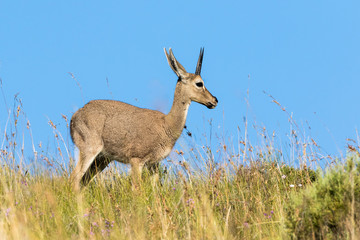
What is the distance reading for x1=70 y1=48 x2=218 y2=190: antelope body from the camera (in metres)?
9.20

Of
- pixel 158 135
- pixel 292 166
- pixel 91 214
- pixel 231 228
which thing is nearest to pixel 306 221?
pixel 231 228

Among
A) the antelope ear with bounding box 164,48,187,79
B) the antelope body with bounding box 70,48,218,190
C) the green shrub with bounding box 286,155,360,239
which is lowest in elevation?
the green shrub with bounding box 286,155,360,239

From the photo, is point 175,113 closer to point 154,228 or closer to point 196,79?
point 196,79

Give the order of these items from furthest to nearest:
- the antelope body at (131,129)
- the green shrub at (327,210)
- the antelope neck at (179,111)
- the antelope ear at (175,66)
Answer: the antelope neck at (179,111), the antelope ear at (175,66), the antelope body at (131,129), the green shrub at (327,210)

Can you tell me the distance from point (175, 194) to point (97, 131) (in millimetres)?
2349

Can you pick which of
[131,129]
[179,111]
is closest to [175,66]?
[179,111]

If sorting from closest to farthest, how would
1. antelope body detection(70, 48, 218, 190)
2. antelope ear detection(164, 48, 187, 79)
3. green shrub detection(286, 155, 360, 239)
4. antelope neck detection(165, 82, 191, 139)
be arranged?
green shrub detection(286, 155, 360, 239), antelope body detection(70, 48, 218, 190), antelope ear detection(164, 48, 187, 79), antelope neck detection(165, 82, 191, 139)

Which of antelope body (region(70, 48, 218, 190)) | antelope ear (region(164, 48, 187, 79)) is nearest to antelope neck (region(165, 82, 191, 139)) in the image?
antelope body (region(70, 48, 218, 190))

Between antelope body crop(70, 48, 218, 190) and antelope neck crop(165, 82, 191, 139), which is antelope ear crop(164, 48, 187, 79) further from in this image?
antelope neck crop(165, 82, 191, 139)

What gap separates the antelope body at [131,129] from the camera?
9203 millimetres

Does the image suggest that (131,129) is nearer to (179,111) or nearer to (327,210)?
(179,111)

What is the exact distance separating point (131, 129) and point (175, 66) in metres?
1.41

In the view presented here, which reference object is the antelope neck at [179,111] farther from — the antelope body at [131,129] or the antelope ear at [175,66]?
the antelope ear at [175,66]

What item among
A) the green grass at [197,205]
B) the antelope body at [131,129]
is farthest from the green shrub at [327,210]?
the antelope body at [131,129]
